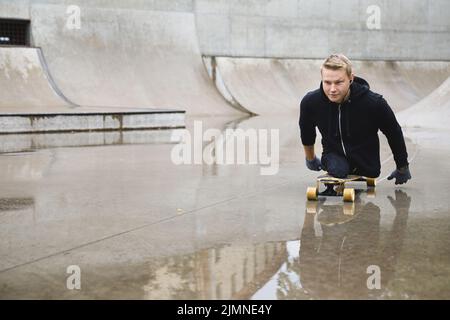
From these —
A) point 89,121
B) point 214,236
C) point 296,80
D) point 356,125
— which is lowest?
point 214,236

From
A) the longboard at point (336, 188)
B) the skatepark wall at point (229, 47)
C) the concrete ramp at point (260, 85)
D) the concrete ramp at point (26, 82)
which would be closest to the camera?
the longboard at point (336, 188)

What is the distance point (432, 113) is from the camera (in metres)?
10.6

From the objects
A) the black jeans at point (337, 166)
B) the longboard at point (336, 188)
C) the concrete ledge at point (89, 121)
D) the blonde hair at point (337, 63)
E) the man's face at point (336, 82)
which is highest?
the blonde hair at point (337, 63)

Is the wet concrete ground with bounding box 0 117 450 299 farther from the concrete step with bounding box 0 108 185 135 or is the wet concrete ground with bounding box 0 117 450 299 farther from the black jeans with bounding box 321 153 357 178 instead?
the concrete step with bounding box 0 108 185 135

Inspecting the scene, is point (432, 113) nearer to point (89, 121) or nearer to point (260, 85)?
point (89, 121)

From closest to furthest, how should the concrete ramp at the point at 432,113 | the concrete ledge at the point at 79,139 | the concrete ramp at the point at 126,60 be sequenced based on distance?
the concrete ledge at the point at 79,139, the concrete ramp at the point at 432,113, the concrete ramp at the point at 126,60

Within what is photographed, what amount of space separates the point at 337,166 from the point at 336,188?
0.60 feet

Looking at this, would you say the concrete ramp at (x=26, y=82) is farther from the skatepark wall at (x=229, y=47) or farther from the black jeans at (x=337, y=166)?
the black jeans at (x=337, y=166)

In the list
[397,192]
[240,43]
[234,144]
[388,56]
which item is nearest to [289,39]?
[240,43]

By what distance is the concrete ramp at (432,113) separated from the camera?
10164 millimetres

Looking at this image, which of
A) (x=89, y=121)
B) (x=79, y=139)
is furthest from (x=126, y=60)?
(x=79, y=139)

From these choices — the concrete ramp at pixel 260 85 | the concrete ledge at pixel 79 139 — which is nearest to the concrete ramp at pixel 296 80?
the concrete ramp at pixel 260 85

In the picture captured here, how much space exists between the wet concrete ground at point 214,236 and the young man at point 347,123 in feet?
0.80

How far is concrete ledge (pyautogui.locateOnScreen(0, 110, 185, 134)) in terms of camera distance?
28.0ft
